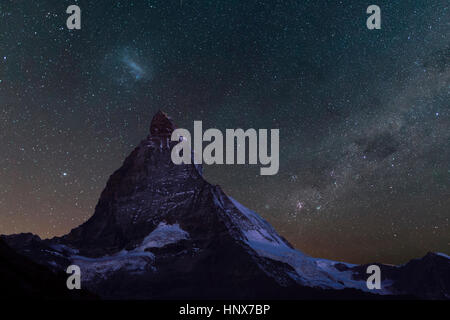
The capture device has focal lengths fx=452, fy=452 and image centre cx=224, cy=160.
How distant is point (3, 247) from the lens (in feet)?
254

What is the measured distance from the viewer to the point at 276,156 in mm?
Answer: 116812
